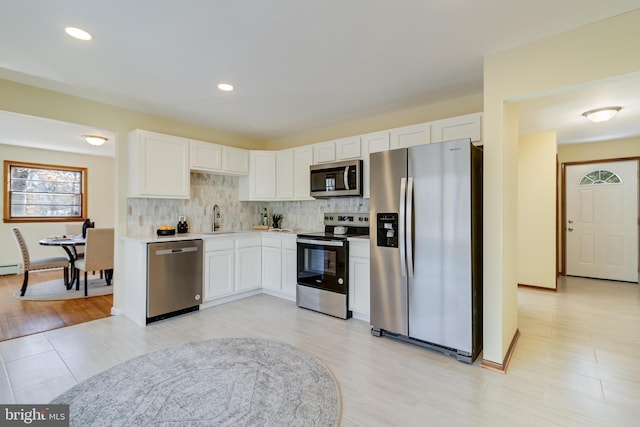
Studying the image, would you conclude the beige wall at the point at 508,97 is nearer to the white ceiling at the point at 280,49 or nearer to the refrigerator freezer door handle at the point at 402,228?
the white ceiling at the point at 280,49

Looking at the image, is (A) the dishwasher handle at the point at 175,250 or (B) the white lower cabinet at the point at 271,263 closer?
(A) the dishwasher handle at the point at 175,250

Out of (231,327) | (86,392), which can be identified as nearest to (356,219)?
(231,327)

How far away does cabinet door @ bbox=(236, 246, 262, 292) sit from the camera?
424cm

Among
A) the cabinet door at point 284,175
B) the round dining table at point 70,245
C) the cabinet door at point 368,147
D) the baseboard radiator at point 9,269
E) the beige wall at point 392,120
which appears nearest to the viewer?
the beige wall at point 392,120

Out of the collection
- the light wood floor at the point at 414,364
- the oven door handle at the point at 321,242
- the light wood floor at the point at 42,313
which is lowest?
the light wood floor at the point at 414,364

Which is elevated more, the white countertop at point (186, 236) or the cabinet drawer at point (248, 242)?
the white countertop at point (186, 236)

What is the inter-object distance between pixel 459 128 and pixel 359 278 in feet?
6.30

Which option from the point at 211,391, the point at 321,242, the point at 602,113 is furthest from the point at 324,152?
the point at 602,113

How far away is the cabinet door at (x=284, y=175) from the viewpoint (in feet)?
15.1

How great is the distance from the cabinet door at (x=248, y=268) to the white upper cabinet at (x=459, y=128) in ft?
9.35

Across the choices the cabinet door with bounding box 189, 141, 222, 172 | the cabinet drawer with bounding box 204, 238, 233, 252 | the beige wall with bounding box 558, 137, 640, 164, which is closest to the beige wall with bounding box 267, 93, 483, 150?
the cabinet door with bounding box 189, 141, 222, 172

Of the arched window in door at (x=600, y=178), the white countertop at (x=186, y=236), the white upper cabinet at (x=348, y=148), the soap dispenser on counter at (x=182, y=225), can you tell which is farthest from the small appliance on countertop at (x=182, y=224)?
the arched window in door at (x=600, y=178)

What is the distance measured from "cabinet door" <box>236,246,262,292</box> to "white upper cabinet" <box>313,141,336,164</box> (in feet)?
5.23

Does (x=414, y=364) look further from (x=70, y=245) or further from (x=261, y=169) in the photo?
(x=70, y=245)
